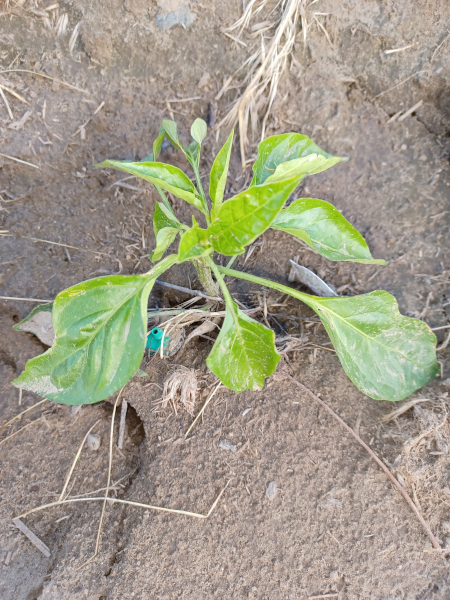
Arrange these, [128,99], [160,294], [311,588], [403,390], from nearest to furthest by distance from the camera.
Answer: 1. [311,588]
2. [403,390]
3. [160,294]
4. [128,99]

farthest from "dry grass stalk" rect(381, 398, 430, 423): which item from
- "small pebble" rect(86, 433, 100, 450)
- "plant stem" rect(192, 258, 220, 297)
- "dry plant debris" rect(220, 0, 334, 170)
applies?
"dry plant debris" rect(220, 0, 334, 170)

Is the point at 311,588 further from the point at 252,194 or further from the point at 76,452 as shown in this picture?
the point at 252,194

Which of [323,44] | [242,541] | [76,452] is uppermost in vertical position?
[323,44]

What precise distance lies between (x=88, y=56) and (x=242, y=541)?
6.24 feet

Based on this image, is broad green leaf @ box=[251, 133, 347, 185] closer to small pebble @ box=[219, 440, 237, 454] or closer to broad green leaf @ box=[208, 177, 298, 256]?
broad green leaf @ box=[208, 177, 298, 256]

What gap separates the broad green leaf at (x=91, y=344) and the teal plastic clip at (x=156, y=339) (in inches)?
9.7

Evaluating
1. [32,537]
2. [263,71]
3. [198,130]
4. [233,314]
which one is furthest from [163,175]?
[32,537]

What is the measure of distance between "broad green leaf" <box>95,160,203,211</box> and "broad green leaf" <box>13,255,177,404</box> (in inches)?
10.4

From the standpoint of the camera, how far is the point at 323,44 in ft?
5.05

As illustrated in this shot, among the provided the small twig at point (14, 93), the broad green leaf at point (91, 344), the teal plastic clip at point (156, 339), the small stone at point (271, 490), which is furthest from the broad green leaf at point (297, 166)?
the small twig at point (14, 93)

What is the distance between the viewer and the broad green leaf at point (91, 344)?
1.01 m

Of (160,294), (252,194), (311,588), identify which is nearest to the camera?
(252,194)

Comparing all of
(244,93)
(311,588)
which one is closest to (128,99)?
(244,93)

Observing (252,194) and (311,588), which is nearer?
(252,194)
